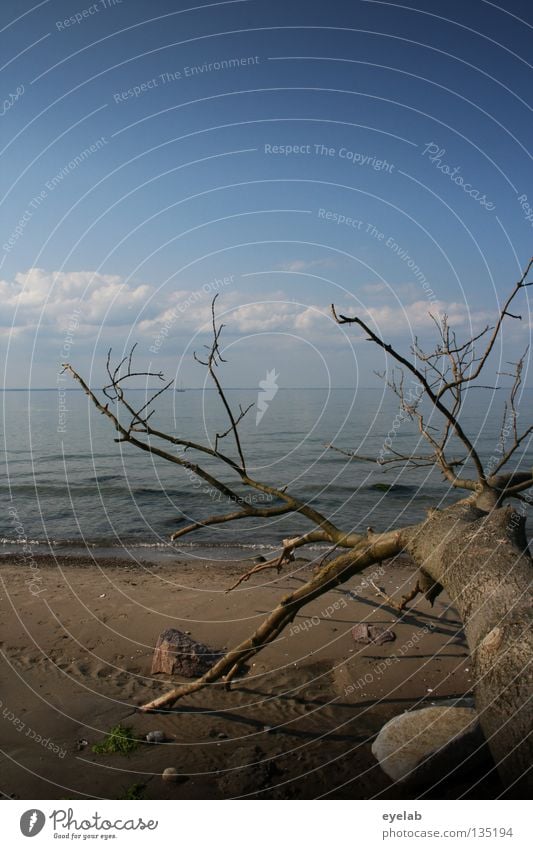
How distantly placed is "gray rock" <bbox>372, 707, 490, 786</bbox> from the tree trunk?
144 cm

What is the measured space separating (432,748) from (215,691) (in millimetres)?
2754

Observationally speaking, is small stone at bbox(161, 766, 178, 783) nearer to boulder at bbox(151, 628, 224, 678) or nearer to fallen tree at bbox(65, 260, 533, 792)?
fallen tree at bbox(65, 260, 533, 792)

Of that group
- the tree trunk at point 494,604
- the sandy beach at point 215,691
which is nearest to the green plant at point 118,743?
the sandy beach at point 215,691

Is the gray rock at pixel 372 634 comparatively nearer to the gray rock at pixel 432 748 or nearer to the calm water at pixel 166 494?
the gray rock at pixel 432 748

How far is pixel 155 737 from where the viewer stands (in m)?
5.55

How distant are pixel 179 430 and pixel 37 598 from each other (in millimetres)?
40838

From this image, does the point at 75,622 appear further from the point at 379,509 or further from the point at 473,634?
the point at 379,509

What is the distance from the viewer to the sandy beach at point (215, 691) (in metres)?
4.86

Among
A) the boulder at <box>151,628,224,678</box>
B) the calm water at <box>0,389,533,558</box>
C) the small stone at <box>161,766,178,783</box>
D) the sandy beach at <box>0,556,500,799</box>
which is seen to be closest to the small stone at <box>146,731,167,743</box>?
the sandy beach at <box>0,556,500,799</box>

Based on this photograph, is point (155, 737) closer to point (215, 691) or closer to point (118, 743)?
point (118, 743)

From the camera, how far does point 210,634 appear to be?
28.6ft

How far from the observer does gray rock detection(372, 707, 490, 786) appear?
189 inches

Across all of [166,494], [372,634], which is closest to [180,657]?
[372,634]
